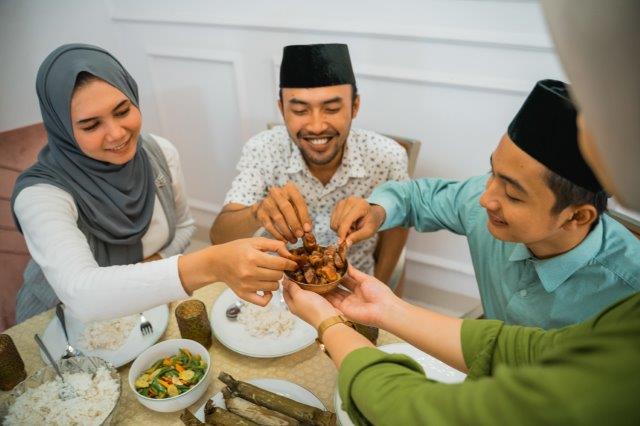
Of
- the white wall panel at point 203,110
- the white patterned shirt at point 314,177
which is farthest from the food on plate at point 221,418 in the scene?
the white wall panel at point 203,110

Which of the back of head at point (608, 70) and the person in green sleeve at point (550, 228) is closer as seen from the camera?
the back of head at point (608, 70)

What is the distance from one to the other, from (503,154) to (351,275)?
0.69 meters

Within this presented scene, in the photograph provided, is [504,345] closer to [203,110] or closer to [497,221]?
[497,221]

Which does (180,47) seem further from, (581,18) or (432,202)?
(581,18)

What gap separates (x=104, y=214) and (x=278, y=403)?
1.41 meters

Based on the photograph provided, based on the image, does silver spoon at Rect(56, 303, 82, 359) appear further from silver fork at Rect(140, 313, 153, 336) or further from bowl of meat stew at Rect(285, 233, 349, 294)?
bowl of meat stew at Rect(285, 233, 349, 294)

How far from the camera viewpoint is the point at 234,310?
169 centimetres

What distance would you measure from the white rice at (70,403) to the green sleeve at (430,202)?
1.33 metres

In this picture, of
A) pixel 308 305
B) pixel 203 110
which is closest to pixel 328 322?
pixel 308 305

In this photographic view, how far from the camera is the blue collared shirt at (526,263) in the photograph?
1.37 m

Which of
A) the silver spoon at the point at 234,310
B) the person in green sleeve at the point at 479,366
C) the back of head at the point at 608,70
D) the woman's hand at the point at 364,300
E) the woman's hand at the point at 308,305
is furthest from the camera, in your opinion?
the silver spoon at the point at 234,310

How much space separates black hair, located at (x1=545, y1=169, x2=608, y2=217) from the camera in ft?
4.15

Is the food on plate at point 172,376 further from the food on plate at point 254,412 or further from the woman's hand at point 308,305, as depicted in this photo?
the woman's hand at point 308,305

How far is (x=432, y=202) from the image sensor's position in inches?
82.7
